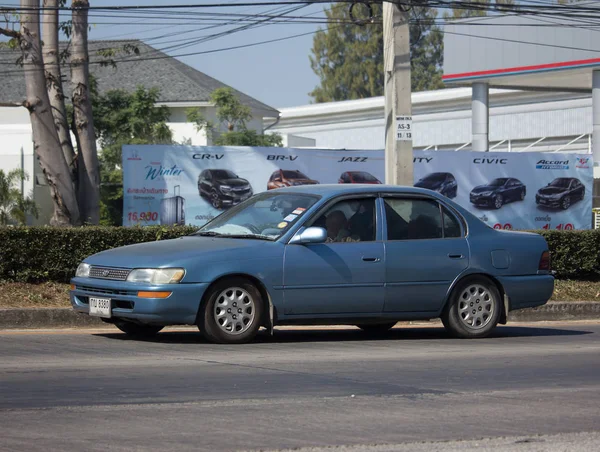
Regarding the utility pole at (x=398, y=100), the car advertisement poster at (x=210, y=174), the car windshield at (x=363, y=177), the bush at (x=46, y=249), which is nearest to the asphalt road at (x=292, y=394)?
the bush at (x=46, y=249)

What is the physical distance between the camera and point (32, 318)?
464 inches

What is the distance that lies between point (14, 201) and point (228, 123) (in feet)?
52.3

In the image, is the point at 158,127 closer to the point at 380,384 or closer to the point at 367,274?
the point at 367,274

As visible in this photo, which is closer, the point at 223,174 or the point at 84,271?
the point at 84,271

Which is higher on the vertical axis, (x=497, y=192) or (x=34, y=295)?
(x=497, y=192)

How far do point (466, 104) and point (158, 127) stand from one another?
20433 millimetres

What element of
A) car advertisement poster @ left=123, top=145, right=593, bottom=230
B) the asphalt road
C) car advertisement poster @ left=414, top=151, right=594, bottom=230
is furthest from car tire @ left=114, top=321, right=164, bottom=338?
car advertisement poster @ left=414, top=151, right=594, bottom=230

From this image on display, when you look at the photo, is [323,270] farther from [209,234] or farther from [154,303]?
[154,303]

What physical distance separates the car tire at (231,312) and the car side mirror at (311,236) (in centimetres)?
66

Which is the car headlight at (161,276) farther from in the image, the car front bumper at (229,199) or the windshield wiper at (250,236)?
the car front bumper at (229,199)

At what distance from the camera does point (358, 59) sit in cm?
8650

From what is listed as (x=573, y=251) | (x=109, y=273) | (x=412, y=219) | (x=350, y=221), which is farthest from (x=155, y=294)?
(x=573, y=251)

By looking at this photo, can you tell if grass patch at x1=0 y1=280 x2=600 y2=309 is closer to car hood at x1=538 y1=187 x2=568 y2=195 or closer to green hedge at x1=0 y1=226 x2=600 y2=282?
green hedge at x1=0 y1=226 x2=600 y2=282

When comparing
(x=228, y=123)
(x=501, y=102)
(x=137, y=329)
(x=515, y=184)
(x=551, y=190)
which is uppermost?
(x=501, y=102)
